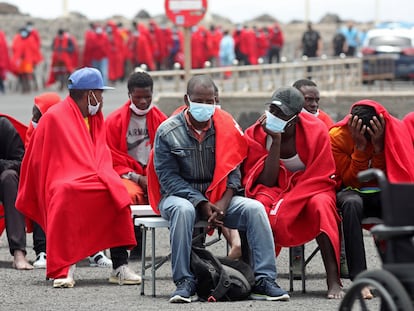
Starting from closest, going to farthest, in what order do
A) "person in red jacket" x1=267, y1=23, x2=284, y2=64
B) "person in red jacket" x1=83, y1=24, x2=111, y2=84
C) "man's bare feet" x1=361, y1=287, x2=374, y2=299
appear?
1. "man's bare feet" x1=361, y1=287, x2=374, y2=299
2. "person in red jacket" x1=83, y1=24, x2=111, y2=84
3. "person in red jacket" x1=267, y1=23, x2=284, y2=64

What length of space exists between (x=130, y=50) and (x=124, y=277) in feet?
121

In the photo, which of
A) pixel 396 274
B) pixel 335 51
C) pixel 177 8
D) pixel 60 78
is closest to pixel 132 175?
pixel 396 274

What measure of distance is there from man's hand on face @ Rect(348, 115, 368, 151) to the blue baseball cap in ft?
6.39

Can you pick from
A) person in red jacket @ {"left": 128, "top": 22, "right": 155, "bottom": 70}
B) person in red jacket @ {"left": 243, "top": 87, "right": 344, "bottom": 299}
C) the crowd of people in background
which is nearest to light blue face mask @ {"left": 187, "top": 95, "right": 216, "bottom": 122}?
person in red jacket @ {"left": 243, "top": 87, "right": 344, "bottom": 299}

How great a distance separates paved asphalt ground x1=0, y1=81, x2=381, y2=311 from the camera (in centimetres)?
952

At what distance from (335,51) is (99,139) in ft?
131

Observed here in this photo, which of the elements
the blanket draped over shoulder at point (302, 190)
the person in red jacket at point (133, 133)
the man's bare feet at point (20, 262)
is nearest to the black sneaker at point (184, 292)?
the blanket draped over shoulder at point (302, 190)

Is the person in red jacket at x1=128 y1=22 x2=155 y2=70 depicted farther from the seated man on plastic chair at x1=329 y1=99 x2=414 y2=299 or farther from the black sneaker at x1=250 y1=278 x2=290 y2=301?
the black sneaker at x1=250 y1=278 x2=290 y2=301

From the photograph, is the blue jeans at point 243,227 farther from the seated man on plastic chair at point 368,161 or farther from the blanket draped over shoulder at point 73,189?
the blanket draped over shoulder at point 73,189

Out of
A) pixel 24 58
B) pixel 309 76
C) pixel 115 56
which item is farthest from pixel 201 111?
pixel 115 56

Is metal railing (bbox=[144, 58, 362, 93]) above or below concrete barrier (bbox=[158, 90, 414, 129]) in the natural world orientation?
below

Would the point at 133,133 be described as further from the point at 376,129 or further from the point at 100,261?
the point at 376,129

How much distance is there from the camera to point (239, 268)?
990 cm

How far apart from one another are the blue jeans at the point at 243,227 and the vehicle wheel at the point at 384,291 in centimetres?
227
